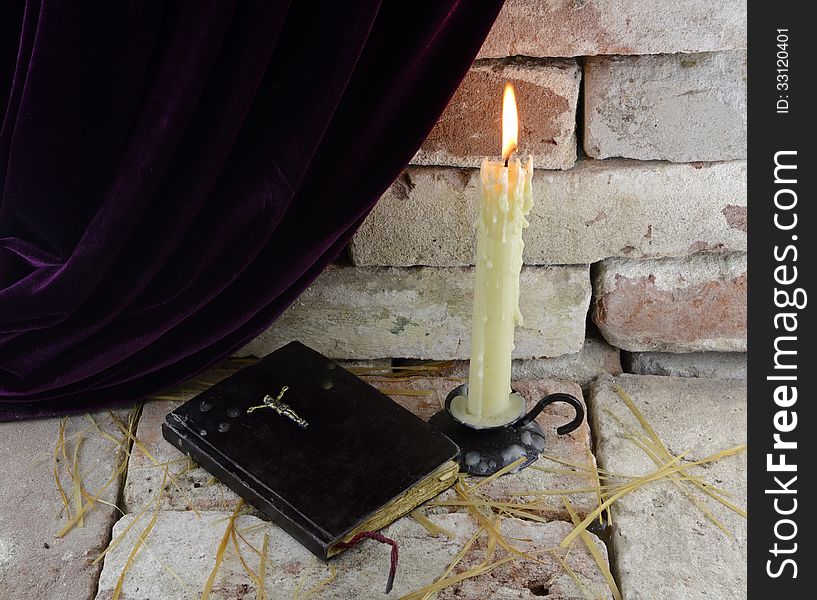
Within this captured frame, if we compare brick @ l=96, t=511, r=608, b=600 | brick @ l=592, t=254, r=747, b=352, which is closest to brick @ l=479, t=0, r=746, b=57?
brick @ l=592, t=254, r=747, b=352

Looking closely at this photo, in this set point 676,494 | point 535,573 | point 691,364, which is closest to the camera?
point 535,573

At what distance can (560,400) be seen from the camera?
1300 millimetres

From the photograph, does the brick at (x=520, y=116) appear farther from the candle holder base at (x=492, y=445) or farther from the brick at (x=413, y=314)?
the candle holder base at (x=492, y=445)

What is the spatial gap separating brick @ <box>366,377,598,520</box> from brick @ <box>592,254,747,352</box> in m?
0.14

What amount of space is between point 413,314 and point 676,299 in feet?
1.29

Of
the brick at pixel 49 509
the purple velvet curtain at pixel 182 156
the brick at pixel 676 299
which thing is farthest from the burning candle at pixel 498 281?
the brick at pixel 49 509

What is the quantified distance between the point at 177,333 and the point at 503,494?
0.50 meters

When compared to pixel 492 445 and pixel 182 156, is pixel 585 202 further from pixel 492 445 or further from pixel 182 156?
pixel 182 156

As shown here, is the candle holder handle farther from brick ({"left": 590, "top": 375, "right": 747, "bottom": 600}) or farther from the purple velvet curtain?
the purple velvet curtain

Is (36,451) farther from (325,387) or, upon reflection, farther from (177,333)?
(325,387)

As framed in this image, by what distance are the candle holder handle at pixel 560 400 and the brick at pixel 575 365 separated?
20 cm

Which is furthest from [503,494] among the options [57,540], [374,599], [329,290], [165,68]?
[165,68]

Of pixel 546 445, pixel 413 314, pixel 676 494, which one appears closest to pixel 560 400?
pixel 546 445

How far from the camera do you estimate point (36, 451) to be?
1.34 metres
